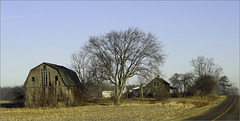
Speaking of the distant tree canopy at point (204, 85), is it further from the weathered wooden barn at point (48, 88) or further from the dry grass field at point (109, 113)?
the weathered wooden barn at point (48, 88)

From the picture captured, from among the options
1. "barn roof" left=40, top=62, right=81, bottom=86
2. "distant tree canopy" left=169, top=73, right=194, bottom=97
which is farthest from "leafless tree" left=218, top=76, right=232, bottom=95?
"barn roof" left=40, top=62, right=81, bottom=86

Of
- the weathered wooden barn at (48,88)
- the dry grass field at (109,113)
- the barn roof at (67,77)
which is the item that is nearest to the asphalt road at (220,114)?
the dry grass field at (109,113)

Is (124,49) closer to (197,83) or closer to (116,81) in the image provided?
(116,81)

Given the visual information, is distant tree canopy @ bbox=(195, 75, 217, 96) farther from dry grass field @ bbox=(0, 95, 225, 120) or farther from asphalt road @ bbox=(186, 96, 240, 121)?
asphalt road @ bbox=(186, 96, 240, 121)

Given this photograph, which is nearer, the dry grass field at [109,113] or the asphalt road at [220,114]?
the asphalt road at [220,114]

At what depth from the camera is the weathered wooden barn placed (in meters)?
46.8

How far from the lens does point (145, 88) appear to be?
87.8 meters

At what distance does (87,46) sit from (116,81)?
26.3 ft

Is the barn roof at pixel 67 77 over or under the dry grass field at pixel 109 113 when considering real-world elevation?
over

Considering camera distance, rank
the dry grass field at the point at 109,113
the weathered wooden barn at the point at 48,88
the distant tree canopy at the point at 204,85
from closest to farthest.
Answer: the dry grass field at the point at 109,113 → the weathered wooden barn at the point at 48,88 → the distant tree canopy at the point at 204,85

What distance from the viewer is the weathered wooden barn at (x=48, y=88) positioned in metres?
46.8

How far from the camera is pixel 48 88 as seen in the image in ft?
155

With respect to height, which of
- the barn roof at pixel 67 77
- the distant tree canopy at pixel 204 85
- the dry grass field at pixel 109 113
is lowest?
the dry grass field at pixel 109 113

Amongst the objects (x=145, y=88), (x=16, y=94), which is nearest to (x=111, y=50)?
(x=16, y=94)
